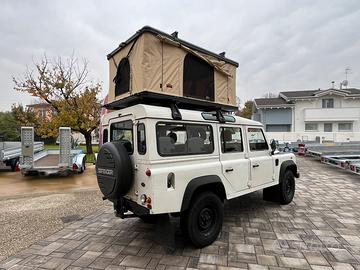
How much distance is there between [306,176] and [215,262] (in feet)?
25.9

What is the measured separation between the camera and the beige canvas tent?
328 centimetres

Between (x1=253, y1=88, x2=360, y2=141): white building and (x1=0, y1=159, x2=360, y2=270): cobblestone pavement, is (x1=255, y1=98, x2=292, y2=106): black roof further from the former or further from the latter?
(x1=0, y1=159, x2=360, y2=270): cobblestone pavement

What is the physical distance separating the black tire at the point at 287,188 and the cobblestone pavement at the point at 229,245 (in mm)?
274

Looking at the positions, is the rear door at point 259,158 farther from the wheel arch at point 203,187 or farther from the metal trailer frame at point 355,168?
the metal trailer frame at point 355,168

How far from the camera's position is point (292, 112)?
90.1 ft

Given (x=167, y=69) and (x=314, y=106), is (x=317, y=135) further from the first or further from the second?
(x=167, y=69)

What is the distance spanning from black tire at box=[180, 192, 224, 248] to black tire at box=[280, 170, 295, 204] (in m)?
2.38

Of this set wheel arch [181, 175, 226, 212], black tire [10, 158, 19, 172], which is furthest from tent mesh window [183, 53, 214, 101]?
black tire [10, 158, 19, 172]

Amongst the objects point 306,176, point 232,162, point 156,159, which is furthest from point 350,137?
point 156,159

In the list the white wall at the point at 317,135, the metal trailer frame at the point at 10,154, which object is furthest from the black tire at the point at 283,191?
the white wall at the point at 317,135

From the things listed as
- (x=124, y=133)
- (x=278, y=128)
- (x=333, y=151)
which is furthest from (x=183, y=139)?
(x=278, y=128)

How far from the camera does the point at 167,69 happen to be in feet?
11.5

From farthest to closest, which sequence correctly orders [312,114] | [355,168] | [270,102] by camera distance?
[270,102]
[312,114]
[355,168]

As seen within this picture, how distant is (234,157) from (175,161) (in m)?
1.41
